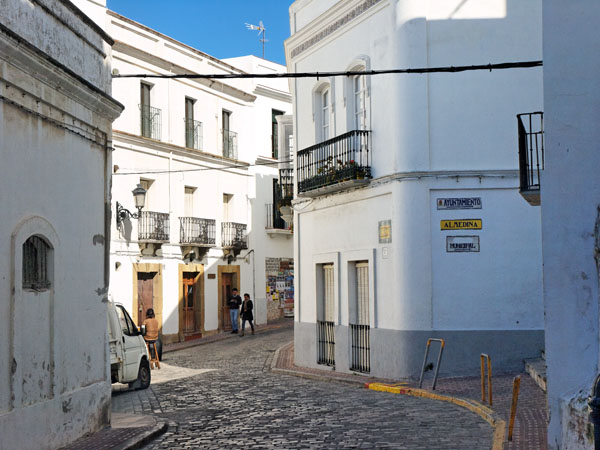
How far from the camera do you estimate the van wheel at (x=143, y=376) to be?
17.7 metres

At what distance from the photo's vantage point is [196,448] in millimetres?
10680

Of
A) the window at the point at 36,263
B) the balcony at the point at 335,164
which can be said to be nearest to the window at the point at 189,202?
the balcony at the point at 335,164

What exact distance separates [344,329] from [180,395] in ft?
14.7

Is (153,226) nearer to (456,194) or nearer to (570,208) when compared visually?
(456,194)

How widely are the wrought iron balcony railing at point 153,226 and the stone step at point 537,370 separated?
1535 cm

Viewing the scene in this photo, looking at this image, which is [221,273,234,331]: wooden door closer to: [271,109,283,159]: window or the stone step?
[271,109,283,159]: window

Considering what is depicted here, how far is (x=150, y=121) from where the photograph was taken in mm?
29812

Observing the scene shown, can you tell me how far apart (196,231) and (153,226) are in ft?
8.07

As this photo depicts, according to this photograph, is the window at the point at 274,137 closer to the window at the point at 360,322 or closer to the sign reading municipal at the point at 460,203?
the window at the point at 360,322

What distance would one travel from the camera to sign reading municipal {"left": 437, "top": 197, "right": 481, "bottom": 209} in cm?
1712

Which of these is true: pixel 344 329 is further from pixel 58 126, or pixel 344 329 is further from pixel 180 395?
pixel 58 126

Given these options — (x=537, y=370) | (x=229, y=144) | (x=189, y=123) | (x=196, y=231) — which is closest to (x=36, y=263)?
(x=537, y=370)

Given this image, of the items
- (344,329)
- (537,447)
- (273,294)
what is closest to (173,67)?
(273,294)

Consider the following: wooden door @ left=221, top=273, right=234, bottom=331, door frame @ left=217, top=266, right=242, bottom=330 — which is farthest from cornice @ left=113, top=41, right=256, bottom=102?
wooden door @ left=221, top=273, right=234, bottom=331
